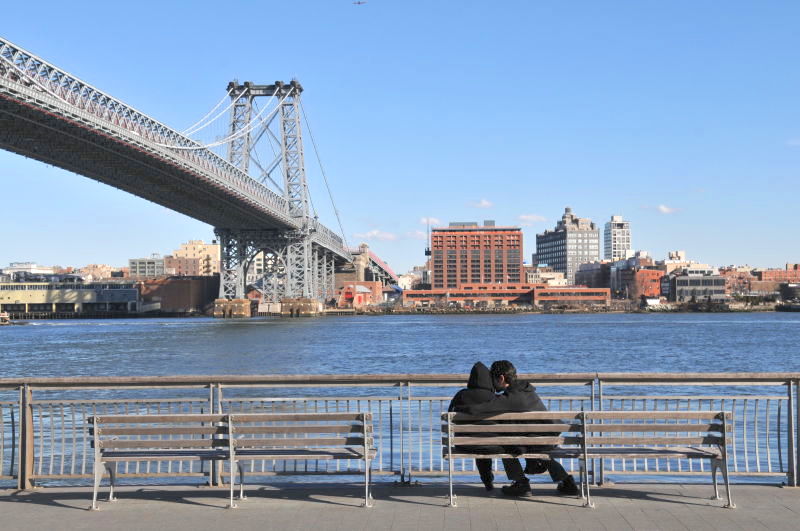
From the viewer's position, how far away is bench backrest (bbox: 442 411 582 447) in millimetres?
6734

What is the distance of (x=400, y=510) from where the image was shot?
666 centimetres

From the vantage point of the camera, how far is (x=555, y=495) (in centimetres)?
712

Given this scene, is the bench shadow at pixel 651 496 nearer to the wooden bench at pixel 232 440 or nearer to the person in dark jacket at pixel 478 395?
the person in dark jacket at pixel 478 395

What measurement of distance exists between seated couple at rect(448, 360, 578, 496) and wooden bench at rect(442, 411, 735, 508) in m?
0.07

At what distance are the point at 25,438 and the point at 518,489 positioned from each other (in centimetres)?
370

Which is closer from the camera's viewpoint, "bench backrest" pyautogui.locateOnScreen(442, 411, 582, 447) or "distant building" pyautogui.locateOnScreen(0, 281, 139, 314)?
"bench backrest" pyautogui.locateOnScreen(442, 411, 582, 447)

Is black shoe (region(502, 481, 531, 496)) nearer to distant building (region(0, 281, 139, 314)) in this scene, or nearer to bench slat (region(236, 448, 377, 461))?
bench slat (region(236, 448, 377, 461))

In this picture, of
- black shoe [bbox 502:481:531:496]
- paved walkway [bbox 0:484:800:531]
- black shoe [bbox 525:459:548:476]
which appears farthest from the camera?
black shoe [bbox 525:459:548:476]

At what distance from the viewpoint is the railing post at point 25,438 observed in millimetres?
7414

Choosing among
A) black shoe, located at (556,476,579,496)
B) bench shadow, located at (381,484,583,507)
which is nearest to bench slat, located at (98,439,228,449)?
bench shadow, located at (381,484,583,507)

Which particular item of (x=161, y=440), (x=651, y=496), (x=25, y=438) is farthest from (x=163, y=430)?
(x=651, y=496)

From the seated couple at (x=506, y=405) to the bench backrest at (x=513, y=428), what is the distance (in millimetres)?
77

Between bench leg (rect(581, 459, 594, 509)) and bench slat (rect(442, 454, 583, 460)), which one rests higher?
bench slat (rect(442, 454, 583, 460))

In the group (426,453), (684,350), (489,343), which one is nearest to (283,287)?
(489,343)
